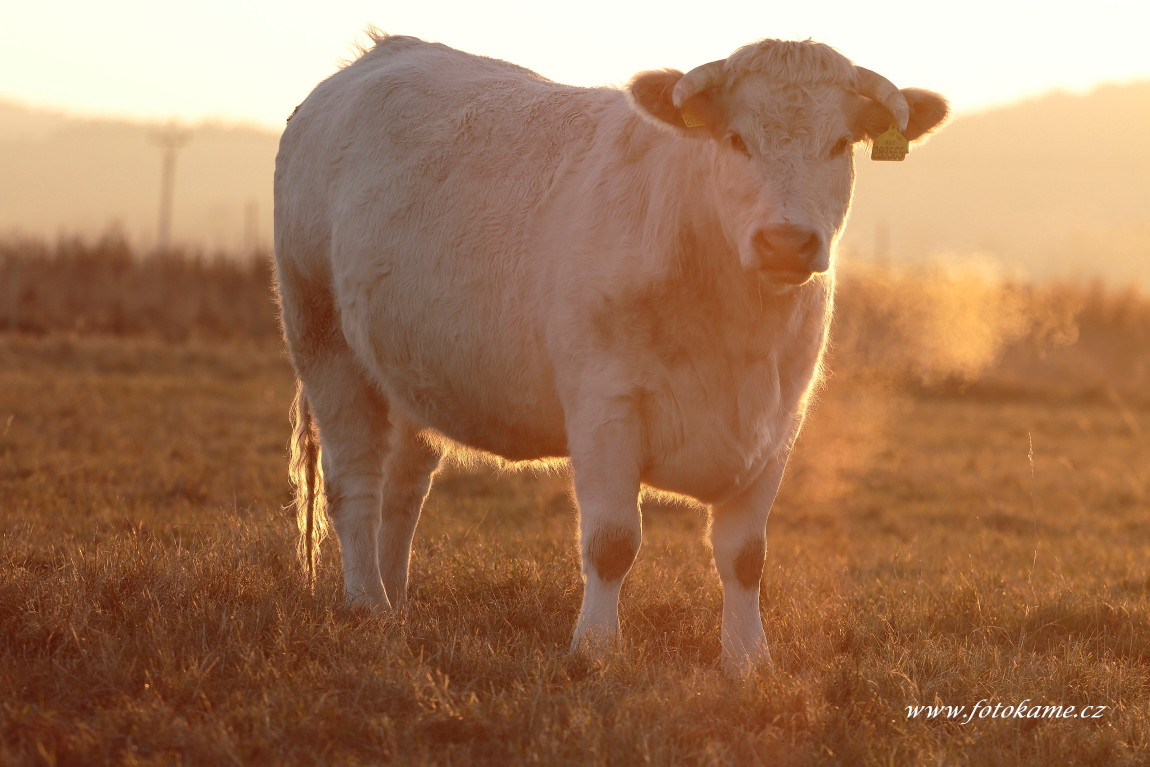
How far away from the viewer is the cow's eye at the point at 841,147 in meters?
3.82

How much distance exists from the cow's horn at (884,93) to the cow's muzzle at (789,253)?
24.5 inches

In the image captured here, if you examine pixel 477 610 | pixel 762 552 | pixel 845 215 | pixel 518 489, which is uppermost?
pixel 845 215

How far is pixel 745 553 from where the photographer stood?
439 cm

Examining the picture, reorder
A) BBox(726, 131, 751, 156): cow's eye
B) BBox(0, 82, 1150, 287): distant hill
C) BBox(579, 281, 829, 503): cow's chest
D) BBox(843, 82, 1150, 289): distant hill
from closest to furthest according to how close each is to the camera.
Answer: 1. BBox(726, 131, 751, 156): cow's eye
2. BBox(579, 281, 829, 503): cow's chest
3. BBox(843, 82, 1150, 289): distant hill
4. BBox(0, 82, 1150, 287): distant hill

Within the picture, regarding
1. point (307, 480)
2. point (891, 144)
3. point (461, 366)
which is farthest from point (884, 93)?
point (307, 480)

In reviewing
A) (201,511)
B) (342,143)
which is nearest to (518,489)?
(201,511)

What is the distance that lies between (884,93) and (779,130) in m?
0.45

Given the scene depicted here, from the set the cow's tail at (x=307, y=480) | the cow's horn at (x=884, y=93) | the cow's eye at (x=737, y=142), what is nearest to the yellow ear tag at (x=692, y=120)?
the cow's eye at (x=737, y=142)

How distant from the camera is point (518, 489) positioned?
8.93 m

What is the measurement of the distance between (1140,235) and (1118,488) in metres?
140

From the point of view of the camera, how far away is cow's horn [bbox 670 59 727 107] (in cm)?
373

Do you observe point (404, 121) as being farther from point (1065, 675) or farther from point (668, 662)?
point (1065, 675)

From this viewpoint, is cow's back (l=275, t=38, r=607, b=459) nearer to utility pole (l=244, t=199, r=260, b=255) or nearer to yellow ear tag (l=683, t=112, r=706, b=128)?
yellow ear tag (l=683, t=112, r=706, b=128)
